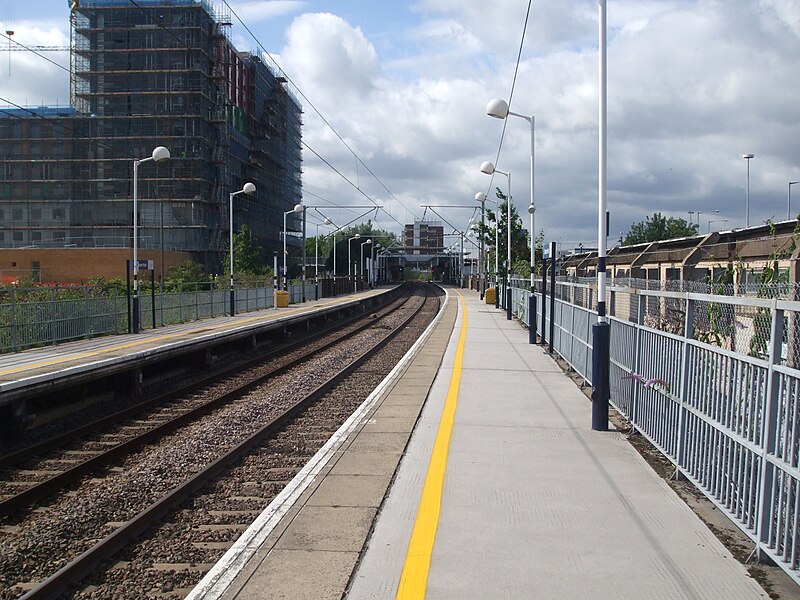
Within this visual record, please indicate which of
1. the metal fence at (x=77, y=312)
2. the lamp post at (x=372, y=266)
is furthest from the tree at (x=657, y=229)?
the metal fence at (x=77, y=312)

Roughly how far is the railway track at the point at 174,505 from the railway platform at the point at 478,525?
709 mm

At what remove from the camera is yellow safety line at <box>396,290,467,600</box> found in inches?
190

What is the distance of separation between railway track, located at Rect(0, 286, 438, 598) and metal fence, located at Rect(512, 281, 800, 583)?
157 inches

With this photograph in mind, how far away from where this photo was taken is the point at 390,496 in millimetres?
6695

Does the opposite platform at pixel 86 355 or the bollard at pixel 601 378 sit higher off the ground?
the bollard at pixel 601 378

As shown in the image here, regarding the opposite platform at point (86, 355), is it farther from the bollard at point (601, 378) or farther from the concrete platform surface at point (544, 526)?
the bollard at point (601, 378)

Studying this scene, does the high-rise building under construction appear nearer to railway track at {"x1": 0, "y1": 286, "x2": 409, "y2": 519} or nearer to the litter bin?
the litter bin

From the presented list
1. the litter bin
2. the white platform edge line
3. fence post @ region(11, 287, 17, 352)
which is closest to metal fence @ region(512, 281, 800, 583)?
the white platform edge line

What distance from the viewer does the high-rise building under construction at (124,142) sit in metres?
69.6

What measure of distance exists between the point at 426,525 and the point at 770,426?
2.52 m

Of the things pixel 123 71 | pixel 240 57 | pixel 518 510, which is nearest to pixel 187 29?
pixel 123 71

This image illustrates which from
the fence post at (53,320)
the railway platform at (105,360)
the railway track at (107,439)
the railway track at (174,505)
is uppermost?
the fence post at (53,320)

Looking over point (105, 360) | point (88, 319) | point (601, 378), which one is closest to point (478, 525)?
point (601, 378)

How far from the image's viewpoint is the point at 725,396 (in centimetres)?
602
